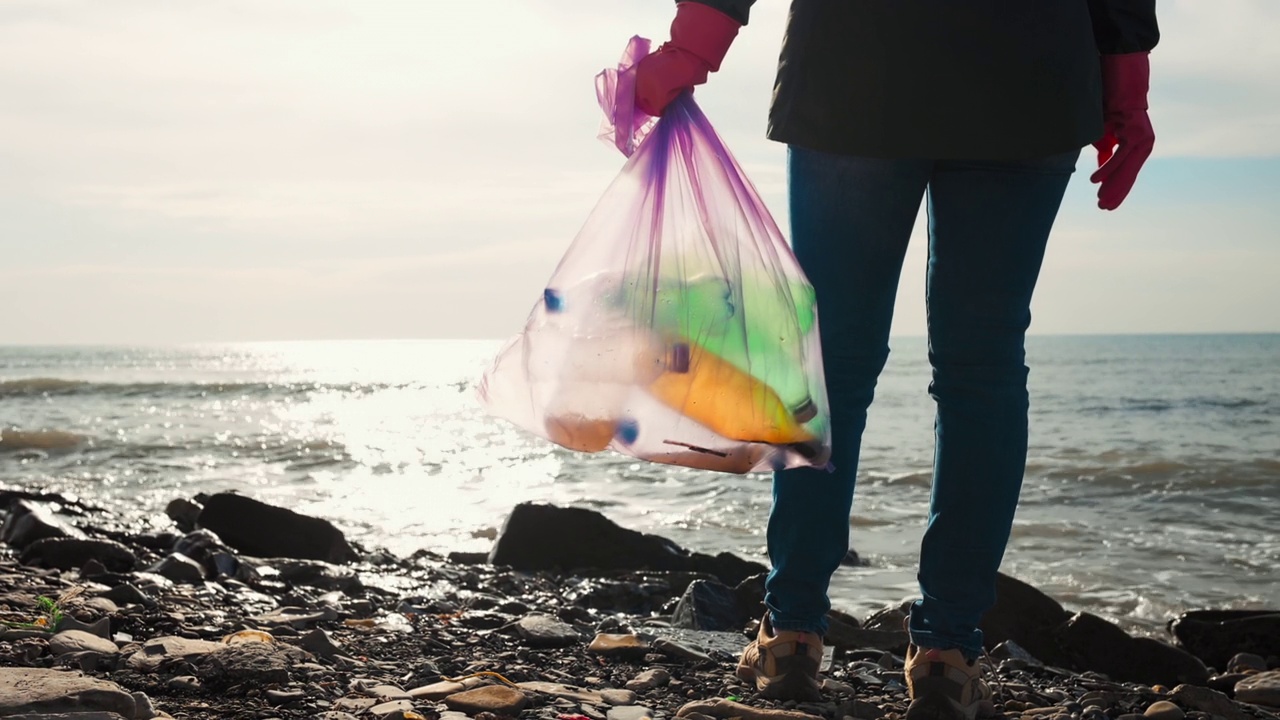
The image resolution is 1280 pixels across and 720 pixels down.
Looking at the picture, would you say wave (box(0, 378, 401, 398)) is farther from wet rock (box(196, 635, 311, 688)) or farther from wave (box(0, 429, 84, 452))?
wet rock (box(196, 635, 311, 688))

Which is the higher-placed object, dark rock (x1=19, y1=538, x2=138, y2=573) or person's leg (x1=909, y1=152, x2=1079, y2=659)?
person's leg (x1=909, y1=152, x2=1079, y2=659)

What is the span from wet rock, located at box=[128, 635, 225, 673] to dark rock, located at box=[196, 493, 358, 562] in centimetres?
260

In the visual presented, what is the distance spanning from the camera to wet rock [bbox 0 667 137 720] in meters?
1.68

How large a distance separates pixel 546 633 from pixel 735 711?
98cm

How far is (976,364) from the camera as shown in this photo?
75.6 inches

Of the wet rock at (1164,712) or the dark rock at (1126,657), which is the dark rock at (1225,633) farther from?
the wet rock at (1164,712)

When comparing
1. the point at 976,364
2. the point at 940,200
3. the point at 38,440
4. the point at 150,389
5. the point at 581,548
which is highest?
the point at 940,200

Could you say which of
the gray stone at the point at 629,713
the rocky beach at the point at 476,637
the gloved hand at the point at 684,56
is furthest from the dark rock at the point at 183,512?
the gloved hand at the point at 684,56

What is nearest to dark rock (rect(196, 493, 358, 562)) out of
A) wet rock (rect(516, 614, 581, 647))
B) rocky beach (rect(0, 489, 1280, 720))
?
rocky beach (rect(0, 489, 1280, 720))

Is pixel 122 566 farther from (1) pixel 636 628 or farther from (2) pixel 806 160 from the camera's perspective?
(2) pixel 806 160

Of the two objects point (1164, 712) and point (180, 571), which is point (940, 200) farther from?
point (180, 571)

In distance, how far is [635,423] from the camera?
1811mm

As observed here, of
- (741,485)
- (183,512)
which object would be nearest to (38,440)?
(183,512)

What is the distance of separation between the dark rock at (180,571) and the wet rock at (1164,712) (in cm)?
318
